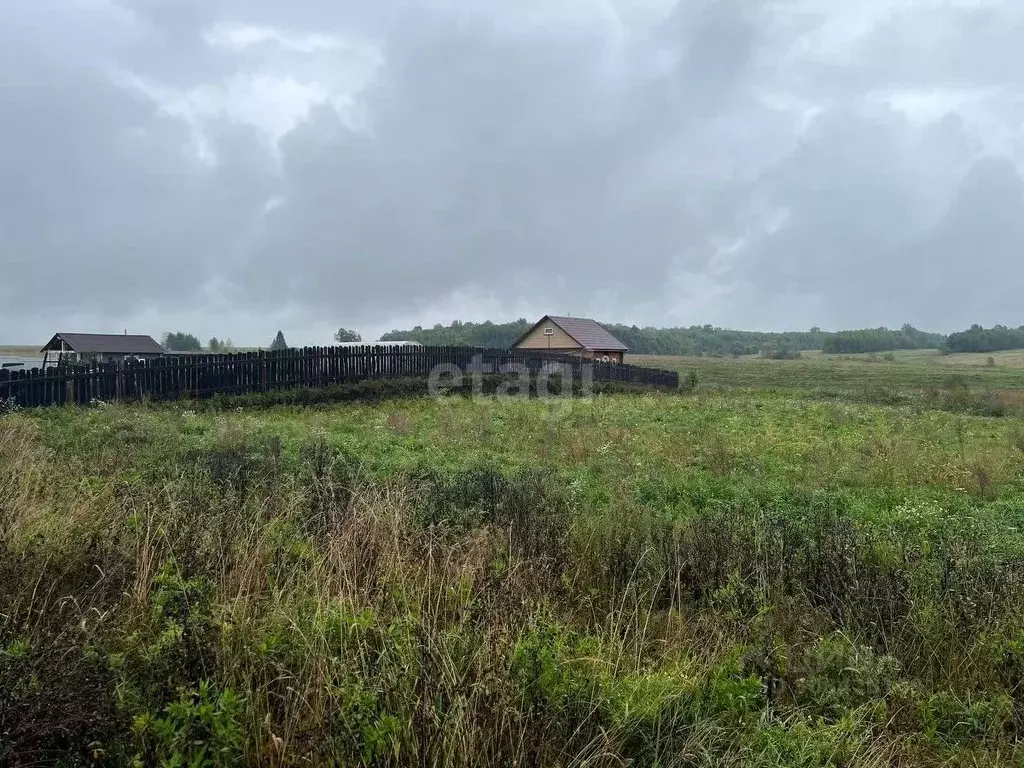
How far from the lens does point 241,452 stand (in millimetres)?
8125

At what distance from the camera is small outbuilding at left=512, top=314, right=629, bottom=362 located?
44000 millimetres

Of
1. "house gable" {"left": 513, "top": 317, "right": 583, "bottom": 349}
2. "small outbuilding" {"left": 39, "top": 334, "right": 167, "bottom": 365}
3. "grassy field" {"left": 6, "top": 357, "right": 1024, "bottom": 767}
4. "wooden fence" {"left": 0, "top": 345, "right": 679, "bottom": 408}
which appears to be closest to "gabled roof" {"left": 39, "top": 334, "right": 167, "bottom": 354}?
"small outbuilding" {"left": 39, "top": 334, "right": 167, "bottom": 365}

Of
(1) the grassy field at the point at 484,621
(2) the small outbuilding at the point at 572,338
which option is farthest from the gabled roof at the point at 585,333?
(1) the grassy field at the point at 484,621

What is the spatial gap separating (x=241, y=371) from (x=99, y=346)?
29786 millimetres

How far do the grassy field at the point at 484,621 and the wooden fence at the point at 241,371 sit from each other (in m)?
7.49

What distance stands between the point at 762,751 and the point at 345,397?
58.4 feet

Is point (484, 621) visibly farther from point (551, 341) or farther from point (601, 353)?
point (601, 353)

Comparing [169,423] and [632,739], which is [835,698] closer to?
[632,739]

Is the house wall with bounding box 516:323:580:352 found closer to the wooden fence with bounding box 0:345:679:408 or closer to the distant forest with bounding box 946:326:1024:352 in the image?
the wooden fence with bounding box 0:345:679:408

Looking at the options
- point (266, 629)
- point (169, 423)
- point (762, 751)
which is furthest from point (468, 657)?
point (169, 423)

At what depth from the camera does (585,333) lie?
4541 centimetres

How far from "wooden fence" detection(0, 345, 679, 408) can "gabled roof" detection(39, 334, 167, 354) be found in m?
24.8

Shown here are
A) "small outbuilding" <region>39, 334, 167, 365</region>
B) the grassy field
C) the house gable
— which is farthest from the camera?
the house gable

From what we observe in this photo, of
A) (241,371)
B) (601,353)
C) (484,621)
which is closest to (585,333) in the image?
(601,353)
